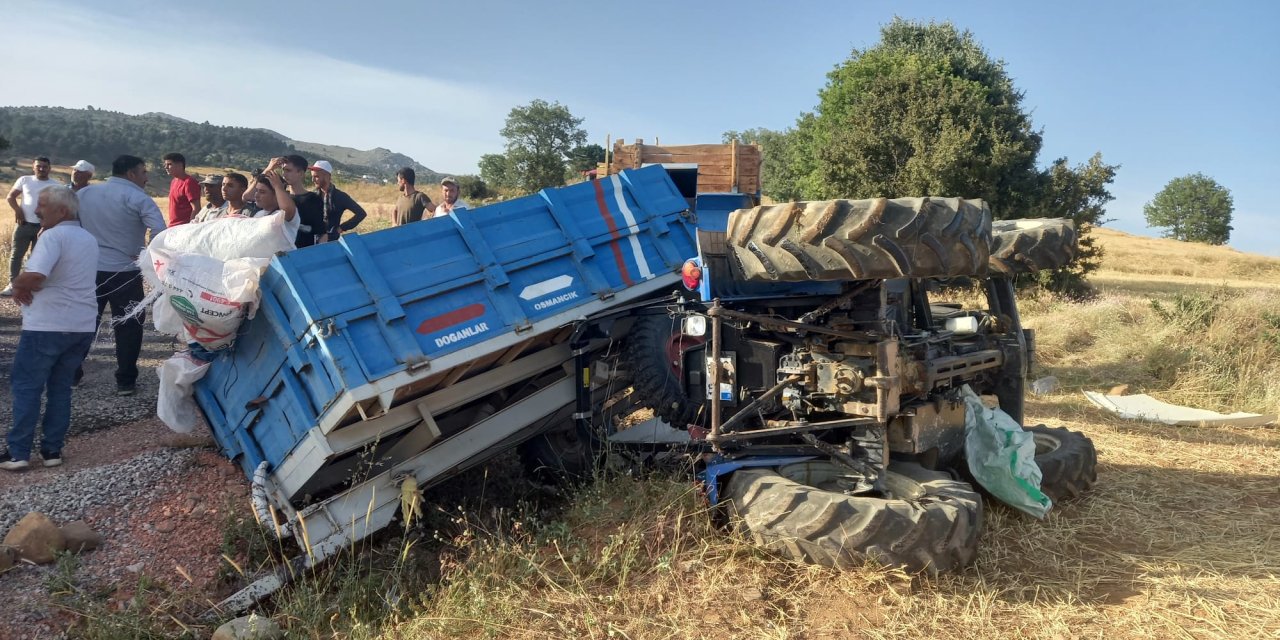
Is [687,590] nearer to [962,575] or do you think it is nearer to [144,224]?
[962,575]

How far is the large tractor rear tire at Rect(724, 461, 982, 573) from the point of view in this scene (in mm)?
3465

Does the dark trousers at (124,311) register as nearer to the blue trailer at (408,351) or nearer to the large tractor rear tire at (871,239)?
the blue trailer at (408,351)

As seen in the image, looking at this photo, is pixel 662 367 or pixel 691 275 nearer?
pixel 691 275

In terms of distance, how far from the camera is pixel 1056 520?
4.59m

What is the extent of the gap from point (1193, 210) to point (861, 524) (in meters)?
64.6

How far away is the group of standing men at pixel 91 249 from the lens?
4.98 m

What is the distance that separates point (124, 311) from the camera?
20.6ft

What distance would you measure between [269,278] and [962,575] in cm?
380

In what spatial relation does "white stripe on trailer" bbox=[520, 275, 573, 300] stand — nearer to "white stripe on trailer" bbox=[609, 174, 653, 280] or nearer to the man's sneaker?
"white stripe on trailer" bbox=[609, 174, 653, 280]

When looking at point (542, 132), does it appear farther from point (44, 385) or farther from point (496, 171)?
point (44, 385)

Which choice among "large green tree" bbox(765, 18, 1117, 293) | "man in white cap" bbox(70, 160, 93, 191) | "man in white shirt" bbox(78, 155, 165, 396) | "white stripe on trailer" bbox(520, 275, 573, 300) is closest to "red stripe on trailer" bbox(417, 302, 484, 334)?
"white stripe on trailer" bbox(520, 275, 573, 300)

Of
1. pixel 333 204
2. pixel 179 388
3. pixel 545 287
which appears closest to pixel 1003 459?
pixel 545 287

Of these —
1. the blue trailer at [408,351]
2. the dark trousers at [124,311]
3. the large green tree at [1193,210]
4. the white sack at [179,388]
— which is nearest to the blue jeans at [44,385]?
the white sack at [179,388]

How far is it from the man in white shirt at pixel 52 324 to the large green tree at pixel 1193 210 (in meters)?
60.2
